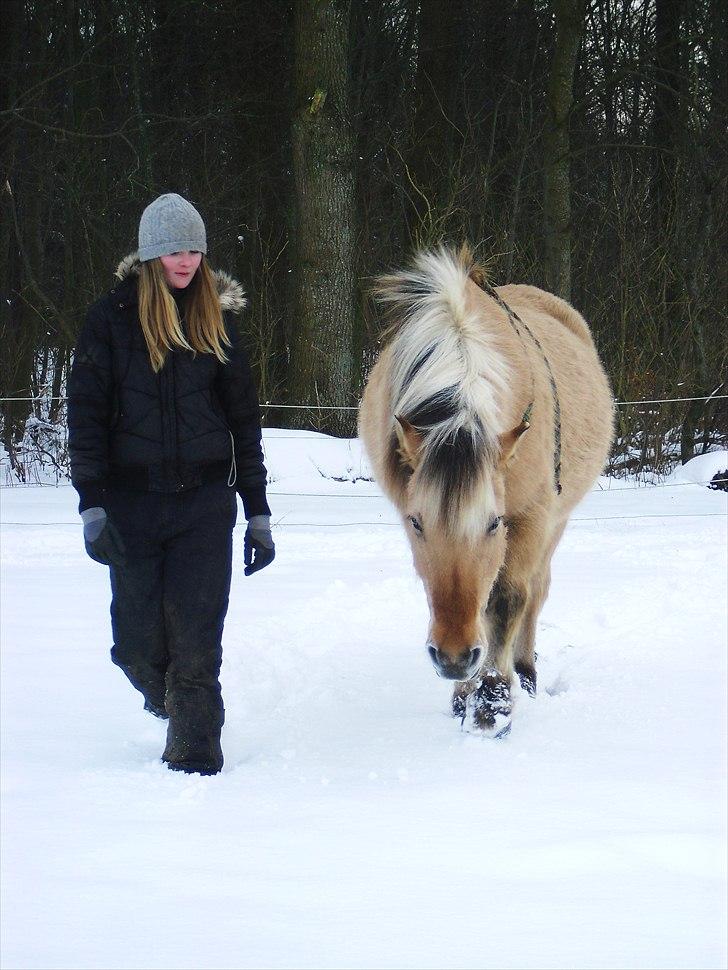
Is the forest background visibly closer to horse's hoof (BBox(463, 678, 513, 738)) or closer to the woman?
horse's hoof (BBox(463, 678, 513, 738))

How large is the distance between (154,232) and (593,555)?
5100mm

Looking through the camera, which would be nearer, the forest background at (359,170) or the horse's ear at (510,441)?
the horse's ear at (510,441)

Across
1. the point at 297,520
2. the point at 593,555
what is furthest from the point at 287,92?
the point at 593,555

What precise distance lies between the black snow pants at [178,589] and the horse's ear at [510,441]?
3.17 feet

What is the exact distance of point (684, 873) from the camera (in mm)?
2787

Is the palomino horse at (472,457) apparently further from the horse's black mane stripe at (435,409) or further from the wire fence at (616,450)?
the wire fence at (616,450)

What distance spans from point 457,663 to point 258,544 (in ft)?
2.99

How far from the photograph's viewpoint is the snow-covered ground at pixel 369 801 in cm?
245

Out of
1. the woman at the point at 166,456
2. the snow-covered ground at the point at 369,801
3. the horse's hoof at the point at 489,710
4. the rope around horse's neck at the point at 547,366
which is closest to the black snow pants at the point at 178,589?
the woman at the point at 166,456

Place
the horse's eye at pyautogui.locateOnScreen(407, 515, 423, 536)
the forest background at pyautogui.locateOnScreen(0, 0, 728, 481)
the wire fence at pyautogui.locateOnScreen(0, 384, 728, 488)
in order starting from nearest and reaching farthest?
1. the horse's eye at pyautogui.locateOnScreen(407, 515, 423, 536)
2. the wire fence at pyautogui.locateOnScreen(0, 384, 728, 488)
3. the forest background at pyautogui.locateOnScreen(0, 0, 728, 481)

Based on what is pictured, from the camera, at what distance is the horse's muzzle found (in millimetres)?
3363

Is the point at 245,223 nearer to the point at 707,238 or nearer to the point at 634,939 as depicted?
the point at 707,238

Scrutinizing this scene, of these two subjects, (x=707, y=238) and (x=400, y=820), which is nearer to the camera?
(x=400, y=820)

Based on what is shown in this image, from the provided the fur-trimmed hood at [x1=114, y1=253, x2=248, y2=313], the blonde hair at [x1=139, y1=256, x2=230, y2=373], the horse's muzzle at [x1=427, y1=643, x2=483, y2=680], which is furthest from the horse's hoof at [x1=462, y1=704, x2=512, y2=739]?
the fur-trimmed hood at [x1=114, y1=253, x2=248, y2=313]
